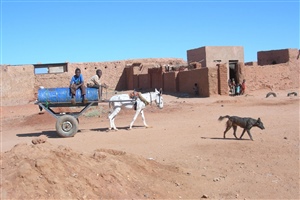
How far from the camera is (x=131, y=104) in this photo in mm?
14695

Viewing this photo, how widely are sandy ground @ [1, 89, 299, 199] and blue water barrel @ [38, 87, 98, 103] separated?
1.33 metres

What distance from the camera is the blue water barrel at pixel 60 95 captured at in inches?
531

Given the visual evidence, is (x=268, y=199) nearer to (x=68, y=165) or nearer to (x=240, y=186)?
(x=240, y=186)

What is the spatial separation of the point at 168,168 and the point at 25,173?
10.1 feet

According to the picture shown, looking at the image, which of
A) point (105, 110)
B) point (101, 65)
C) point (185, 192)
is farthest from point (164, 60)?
point (185, 192)

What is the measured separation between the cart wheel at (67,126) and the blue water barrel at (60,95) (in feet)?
2.09

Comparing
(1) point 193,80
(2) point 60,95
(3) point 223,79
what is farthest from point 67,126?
(1) point 193,80

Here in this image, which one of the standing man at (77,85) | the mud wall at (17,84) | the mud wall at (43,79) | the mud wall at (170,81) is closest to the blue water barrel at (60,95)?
the standing man at (77,85)

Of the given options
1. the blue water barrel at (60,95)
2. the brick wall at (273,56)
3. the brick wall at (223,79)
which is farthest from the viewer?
the brick wall at (273,56)

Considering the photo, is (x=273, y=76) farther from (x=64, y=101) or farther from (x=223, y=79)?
(x=64, y=101)

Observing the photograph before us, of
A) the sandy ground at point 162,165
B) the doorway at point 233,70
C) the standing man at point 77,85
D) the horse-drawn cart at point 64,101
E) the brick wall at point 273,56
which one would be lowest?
the sandy ground at point 162,165

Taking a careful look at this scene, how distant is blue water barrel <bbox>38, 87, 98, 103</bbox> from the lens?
13484 millimetres

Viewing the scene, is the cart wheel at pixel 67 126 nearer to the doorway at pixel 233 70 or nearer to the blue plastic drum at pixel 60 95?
the blue plastic drum at pixel 60 95

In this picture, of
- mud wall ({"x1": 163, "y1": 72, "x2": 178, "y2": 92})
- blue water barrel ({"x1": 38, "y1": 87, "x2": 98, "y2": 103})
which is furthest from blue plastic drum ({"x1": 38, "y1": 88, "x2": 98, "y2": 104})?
mud wall ({"x1": 163, "y1": 72, "x2": 178, "y2": 92})
